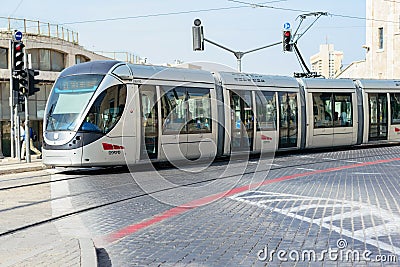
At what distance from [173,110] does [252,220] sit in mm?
8637

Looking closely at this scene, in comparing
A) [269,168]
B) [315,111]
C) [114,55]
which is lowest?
[269,168]

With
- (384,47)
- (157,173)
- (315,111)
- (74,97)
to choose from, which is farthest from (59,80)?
(384,47)

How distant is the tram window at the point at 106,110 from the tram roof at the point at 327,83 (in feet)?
31.1

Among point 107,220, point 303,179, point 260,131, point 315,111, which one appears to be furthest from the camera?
point 315,111

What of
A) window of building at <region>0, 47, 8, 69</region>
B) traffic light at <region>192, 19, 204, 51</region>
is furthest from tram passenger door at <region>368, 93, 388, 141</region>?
window of building at <region>0, 47, 8, 69</region>

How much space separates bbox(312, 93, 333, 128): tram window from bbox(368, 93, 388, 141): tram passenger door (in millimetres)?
2641

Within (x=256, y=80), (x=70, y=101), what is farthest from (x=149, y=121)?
(x=256, y=80)

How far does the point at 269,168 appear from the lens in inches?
672

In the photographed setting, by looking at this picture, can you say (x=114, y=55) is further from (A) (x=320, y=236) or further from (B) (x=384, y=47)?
(A) (x=320, y=236)

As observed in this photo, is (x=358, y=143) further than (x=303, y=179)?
Yes

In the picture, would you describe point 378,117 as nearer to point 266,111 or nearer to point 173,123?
point 266,111

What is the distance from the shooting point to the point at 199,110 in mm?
18156

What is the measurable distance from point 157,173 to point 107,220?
6.95 metres

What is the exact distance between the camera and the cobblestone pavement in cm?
670
